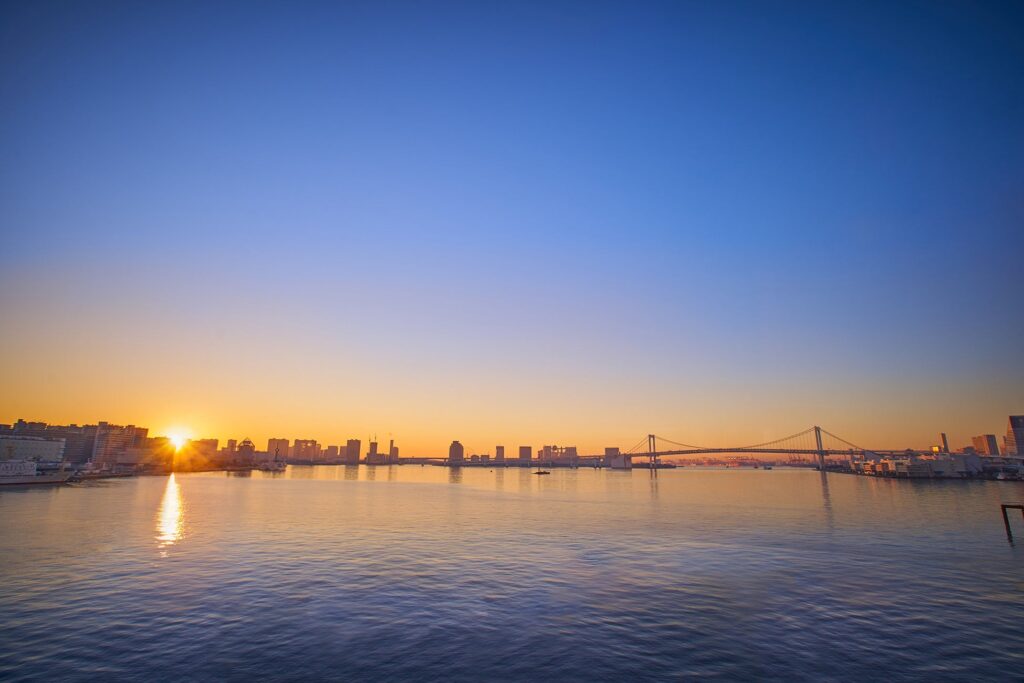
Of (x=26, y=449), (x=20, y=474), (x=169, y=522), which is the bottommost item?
(x=169, y=522)

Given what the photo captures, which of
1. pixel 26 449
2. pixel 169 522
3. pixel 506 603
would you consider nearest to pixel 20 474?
pixel 169 522

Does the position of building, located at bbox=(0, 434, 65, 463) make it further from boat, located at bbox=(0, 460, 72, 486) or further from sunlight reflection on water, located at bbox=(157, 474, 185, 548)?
sunlight reflection on water, located at bbox=(157, 474, 185, 548)

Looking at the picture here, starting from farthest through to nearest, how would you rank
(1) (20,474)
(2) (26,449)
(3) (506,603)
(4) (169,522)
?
1. (2) (26,449)
2. (1) (20,474)
3. (4) (169,522)
4. (3) (506,603)

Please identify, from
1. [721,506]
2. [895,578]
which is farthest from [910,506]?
[895,578]

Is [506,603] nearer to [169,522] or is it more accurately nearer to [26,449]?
[169,522]

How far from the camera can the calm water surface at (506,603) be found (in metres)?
16.7

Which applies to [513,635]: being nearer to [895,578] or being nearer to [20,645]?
[20,645]

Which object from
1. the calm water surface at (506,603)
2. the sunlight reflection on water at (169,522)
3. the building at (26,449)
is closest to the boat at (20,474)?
the sunlight reflection on water at (169,522)

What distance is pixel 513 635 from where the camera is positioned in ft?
63.5

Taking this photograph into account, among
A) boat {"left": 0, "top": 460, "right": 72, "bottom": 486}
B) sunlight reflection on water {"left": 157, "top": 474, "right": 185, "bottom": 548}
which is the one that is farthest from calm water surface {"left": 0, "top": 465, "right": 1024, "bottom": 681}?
boat {"left": 0, "top": 460, "right": 72, "bottom": 486}

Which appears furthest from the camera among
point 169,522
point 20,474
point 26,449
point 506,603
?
point 26,449

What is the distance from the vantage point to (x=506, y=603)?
933 inches

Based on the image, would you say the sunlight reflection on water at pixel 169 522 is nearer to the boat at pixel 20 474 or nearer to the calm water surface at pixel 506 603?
the calm water surface at pixel 506 603

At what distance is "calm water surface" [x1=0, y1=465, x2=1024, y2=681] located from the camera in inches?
656
